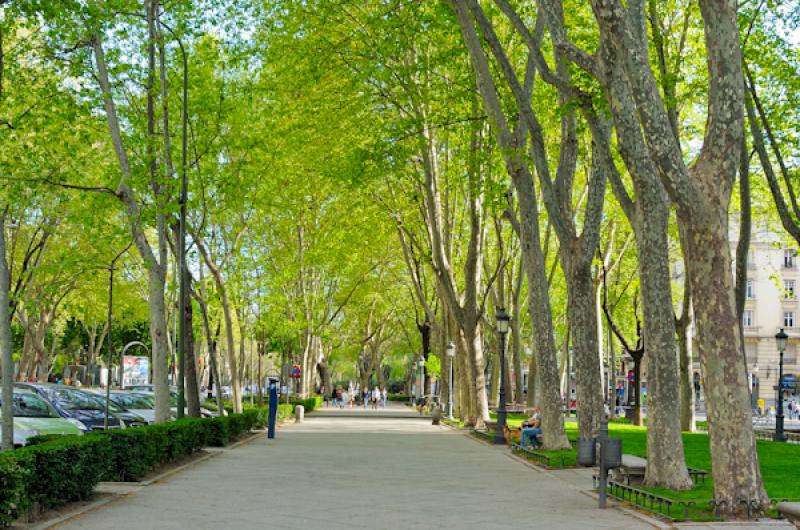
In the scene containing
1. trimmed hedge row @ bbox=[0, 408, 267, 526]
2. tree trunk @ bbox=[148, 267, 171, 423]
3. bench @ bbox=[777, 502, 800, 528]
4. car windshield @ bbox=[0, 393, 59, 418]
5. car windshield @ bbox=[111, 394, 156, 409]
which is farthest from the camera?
car windshield @ bbox=[111, 394, 156, 409]

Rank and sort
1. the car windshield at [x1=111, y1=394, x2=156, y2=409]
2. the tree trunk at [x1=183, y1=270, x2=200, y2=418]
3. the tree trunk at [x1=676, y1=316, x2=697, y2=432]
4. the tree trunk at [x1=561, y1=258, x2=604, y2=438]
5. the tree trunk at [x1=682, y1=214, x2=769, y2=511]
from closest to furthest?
the tree trunk at [x1=682, y1=214, x2=769, y2=511], the tree trunk at [x1=561, y1=258, x2=604, y2=438], the tree trunk at [x1=183, y1=270, x2=200, y2=418], the car windshield at [x1=111, y1=394, x2=156, y2=409], the tree trunk at [x1=676, y1=316, x2=697, y2=432]

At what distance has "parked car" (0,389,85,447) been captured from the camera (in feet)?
56.2

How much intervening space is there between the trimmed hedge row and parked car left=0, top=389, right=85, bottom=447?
6.38 ft

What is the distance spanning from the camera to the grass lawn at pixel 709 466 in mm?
12406

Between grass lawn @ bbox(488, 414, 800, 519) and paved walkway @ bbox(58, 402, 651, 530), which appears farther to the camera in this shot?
grass lawn @ bbox(488, 414, 800, 519)

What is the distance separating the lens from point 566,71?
53.9 ft

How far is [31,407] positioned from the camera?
63.8ft

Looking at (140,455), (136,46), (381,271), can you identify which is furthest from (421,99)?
(381,271)

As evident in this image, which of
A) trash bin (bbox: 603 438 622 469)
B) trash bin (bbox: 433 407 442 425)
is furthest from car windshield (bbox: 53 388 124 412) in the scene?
trash bin (bbox: 433 407 442 425)

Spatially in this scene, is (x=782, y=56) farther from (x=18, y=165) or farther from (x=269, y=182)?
(x=18, y=165)

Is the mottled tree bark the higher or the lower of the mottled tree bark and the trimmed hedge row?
the higher

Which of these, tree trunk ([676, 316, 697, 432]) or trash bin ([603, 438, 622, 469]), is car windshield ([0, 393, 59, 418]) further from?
tree trunk ([676, 316, 697, 432])

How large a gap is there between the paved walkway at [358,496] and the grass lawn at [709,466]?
3.23ft

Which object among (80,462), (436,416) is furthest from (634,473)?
(436,416)
